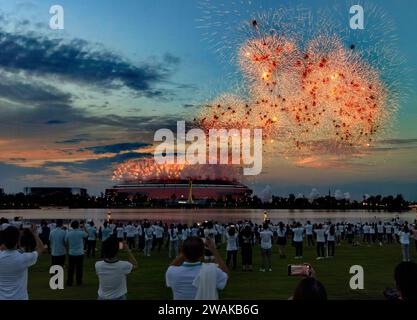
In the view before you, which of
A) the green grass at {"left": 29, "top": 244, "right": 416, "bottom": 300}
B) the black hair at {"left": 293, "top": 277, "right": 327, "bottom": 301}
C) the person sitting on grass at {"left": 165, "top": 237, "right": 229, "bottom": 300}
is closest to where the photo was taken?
the black hair at {"left": 293, "top": 277, "right": 327, "bottom": 301}

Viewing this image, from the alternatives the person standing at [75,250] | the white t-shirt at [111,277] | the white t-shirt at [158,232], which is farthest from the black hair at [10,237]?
the white t-shirt at [158,232]

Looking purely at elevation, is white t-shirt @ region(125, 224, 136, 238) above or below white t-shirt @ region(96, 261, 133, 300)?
below

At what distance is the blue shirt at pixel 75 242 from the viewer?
642 inches

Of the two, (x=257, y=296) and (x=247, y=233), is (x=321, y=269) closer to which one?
(x=247, y=233)

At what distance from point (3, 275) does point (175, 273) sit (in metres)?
2.57

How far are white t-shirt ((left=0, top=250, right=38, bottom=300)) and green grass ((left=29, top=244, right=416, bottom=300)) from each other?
23.4ft

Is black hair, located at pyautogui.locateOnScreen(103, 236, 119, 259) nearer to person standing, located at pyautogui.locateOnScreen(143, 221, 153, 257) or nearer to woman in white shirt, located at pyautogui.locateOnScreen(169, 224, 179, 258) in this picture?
woman in white shirt, located at pyautogui.locateOnScreen(169, 224, 179, 258)

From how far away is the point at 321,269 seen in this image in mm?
21047

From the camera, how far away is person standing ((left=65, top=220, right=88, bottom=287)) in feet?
53.6

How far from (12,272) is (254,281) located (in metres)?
11.2

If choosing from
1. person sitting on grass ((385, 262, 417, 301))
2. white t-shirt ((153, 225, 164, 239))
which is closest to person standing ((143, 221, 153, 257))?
white t-shirt ((153, 225, 164, 239))

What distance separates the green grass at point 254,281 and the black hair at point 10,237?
7515 millimetres
